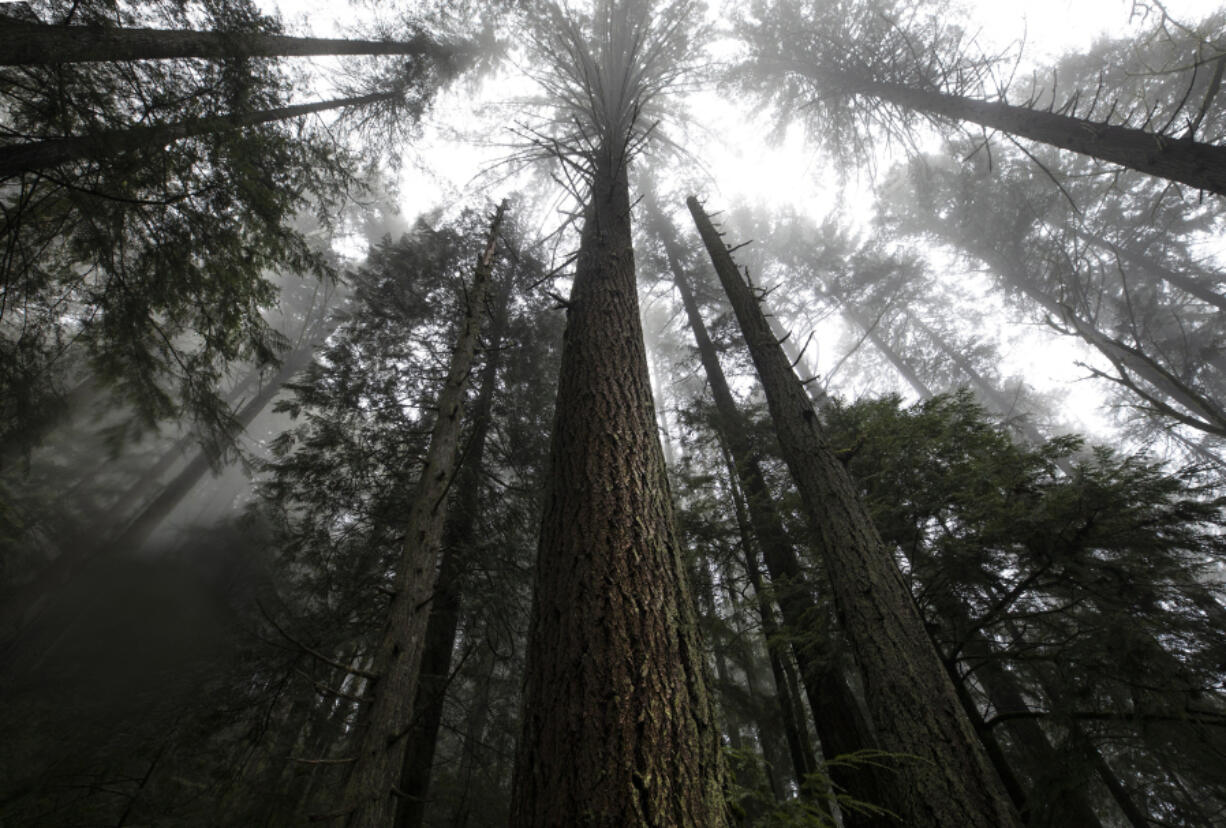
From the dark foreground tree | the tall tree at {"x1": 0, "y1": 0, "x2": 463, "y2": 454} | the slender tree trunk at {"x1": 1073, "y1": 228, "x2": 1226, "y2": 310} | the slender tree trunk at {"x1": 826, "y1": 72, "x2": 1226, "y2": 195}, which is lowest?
the dark foreground tree

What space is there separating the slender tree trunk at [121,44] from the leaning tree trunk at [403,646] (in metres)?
4.41

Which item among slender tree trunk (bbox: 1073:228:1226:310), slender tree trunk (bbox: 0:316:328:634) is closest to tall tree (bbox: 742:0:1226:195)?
slender tree trunk (bbox: 1073:228:1226:310)

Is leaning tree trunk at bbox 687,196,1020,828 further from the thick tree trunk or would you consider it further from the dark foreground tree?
the dark foreground tree

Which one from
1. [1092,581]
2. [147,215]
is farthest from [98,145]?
[1092,581]

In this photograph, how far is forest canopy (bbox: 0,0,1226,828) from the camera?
222cm

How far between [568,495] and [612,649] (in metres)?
0.72

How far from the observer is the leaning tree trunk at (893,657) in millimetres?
2297

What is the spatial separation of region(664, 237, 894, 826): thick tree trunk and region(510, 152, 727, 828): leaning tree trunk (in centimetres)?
216

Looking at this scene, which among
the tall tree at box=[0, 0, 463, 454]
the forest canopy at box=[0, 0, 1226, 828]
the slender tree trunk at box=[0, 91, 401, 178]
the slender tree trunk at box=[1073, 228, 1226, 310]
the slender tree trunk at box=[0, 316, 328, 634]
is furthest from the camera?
the slender tree trunk at box=[1073, 228, 1226, 310]

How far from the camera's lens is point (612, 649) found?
146 cm

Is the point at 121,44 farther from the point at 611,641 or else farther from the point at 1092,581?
the point at 1092,581

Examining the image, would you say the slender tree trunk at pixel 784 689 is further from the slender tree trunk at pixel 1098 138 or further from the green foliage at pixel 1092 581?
the slender tree trunk at pixel 1098 138

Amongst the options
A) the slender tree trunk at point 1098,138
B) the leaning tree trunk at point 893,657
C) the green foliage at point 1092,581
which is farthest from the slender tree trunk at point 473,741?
the slender tree trunk at point 1098,138

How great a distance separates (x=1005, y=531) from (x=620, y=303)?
3431mm
